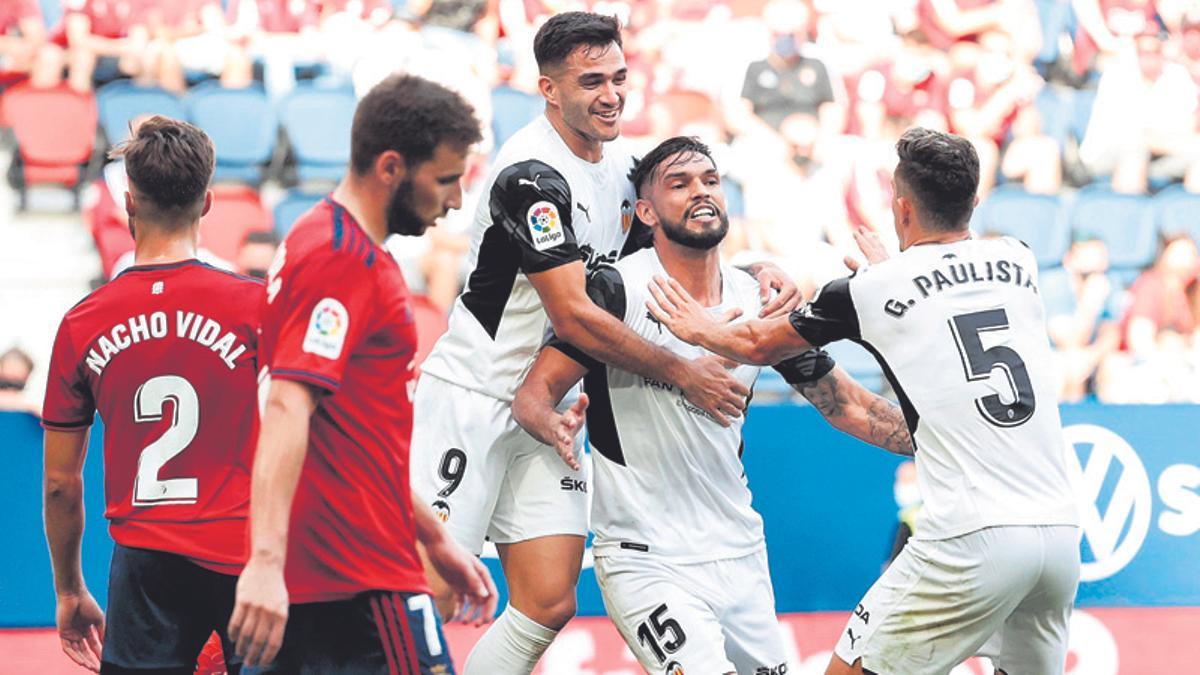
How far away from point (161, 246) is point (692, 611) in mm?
1833

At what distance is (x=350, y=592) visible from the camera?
9.36ft

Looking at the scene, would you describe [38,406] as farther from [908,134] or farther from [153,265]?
[908,134]

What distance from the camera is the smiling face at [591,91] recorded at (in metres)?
4.74

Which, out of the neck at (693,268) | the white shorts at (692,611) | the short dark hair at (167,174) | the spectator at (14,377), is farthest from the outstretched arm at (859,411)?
the spectator at (14,377)

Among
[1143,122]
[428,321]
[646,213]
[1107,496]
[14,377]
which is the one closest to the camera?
[646,213]

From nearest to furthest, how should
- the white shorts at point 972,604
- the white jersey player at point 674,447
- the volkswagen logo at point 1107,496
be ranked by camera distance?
the white shorts at point 972,604, the white jersey player at point 674,447, the volkswagen logo at point 1107,496

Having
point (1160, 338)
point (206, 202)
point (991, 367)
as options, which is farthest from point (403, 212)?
point (1160, 338)

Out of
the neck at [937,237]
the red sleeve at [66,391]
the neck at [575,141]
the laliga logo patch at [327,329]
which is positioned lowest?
the red sleeve at [66,391]

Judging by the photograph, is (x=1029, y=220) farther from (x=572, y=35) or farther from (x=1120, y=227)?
(x=572, y=35)

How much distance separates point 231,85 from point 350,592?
7091 mm

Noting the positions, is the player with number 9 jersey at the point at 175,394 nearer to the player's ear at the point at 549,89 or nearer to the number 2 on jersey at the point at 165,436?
the number 2 on jersey at the point at 165,436

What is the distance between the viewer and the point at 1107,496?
664 cm

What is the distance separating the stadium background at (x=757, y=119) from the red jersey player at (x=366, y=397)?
5530 mm

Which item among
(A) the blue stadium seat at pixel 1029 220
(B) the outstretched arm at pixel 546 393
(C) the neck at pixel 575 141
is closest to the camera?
(B) the outstretched arm at pixel 546 393
